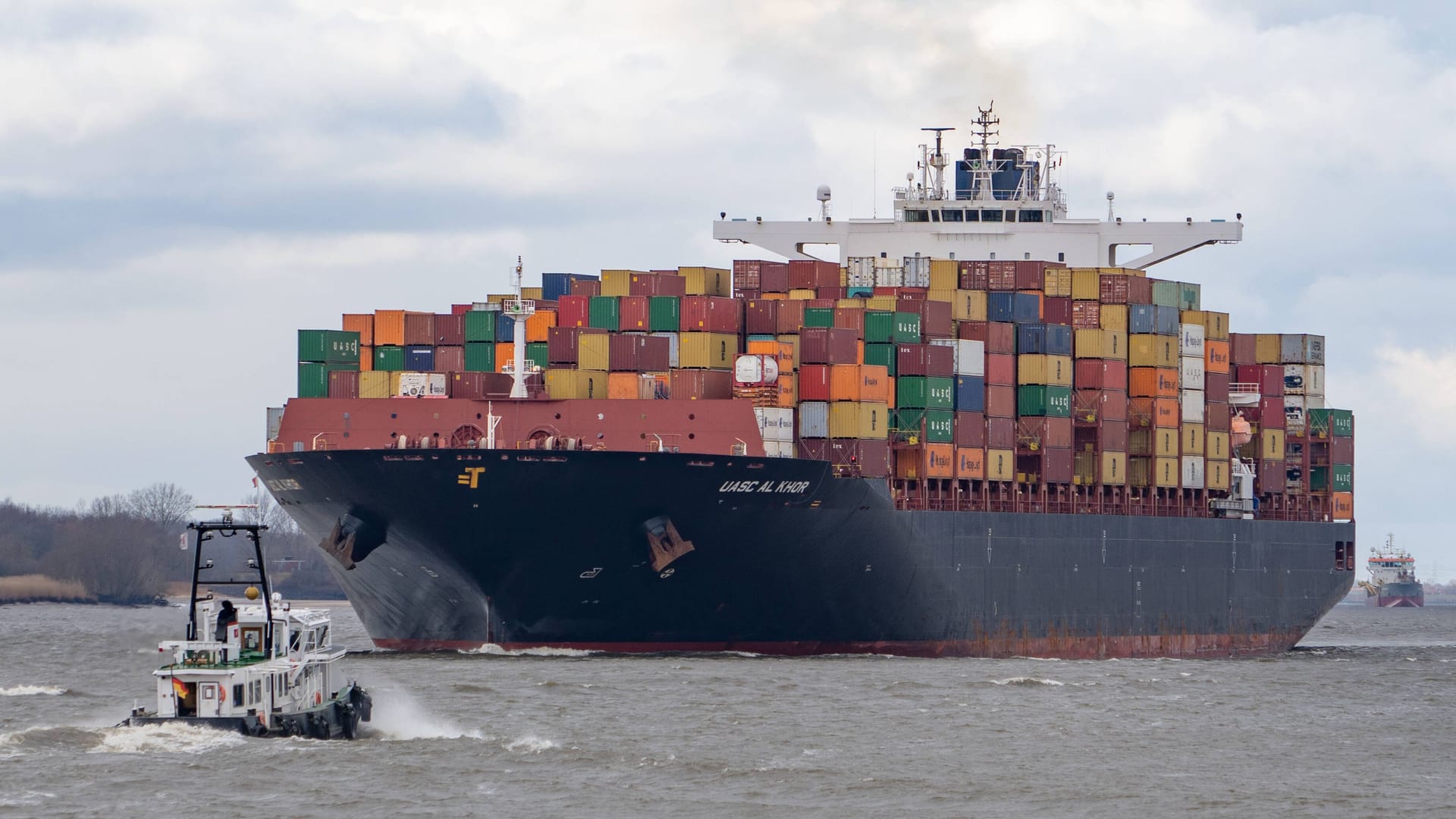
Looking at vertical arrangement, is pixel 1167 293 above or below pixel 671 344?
above

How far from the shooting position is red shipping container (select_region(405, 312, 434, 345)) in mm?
59938

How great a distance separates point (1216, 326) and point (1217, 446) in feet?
13.5

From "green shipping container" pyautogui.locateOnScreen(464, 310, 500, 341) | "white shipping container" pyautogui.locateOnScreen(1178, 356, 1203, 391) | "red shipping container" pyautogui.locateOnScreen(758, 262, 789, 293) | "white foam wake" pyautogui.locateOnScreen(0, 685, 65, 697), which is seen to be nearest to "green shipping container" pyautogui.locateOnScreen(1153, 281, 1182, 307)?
"white shipping container" pyautogui.locateOnScreen(1178, 356, 1203, 391)

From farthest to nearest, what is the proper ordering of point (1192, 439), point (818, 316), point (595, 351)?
1. point (1192, 439)
2. point (818, 316)
3. point (595, 351)

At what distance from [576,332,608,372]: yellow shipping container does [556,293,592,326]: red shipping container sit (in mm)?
1741

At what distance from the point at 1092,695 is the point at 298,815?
25671mm

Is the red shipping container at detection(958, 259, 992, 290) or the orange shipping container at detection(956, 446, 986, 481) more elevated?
the red shipping container at detection(958, 259, 992, 290)

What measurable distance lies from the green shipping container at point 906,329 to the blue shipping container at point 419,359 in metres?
13.0

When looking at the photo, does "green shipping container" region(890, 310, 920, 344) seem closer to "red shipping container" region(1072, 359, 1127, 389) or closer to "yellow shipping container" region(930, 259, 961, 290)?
"yellow shipping container" region(930, 259, 961, 290)

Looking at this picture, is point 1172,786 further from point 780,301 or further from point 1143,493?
point 1143,493

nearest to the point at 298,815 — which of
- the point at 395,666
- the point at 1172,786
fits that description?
the point at 1172,786

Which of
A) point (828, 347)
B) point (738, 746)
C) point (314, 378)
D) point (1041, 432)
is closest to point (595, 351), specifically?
point (828, 347)

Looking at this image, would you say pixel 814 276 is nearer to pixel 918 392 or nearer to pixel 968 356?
pixel 968 356

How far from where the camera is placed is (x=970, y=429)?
62562mm
